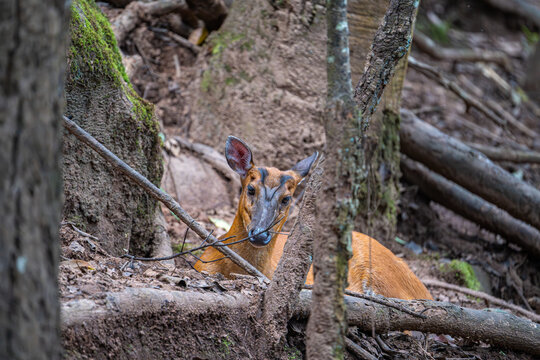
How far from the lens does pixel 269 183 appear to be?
5.21 m

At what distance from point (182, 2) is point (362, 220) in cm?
363

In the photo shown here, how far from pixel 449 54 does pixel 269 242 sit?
8406mm

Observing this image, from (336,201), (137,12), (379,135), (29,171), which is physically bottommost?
(379,135)

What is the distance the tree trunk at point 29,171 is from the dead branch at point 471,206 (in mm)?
6697

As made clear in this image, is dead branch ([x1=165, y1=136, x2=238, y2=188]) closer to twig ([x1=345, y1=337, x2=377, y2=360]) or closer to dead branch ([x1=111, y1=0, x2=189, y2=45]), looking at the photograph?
dead branch ([x1=111, y1=0, x2=189, y2=45])

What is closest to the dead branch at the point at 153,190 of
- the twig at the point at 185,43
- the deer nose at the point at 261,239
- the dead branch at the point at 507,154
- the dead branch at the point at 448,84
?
the deer nose at the point at 261,239

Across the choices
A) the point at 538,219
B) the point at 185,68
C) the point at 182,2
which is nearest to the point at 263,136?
the point at 185,68

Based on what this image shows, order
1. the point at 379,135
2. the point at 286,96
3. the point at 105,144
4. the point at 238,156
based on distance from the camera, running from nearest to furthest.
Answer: the point at 105,144 → the point at 238,156 → the point at 379,135 → the point at 286,96

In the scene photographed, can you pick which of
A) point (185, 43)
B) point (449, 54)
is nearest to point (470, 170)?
point (185, 43)

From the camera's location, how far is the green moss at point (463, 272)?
6.42 meters

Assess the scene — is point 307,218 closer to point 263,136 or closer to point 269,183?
point 269,183

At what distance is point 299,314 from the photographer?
326 cm

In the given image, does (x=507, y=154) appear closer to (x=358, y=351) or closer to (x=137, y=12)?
(x=137, y=12)

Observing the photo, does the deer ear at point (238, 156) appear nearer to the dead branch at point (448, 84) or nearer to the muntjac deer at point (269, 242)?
the muntjac deer at point (269, 242)
